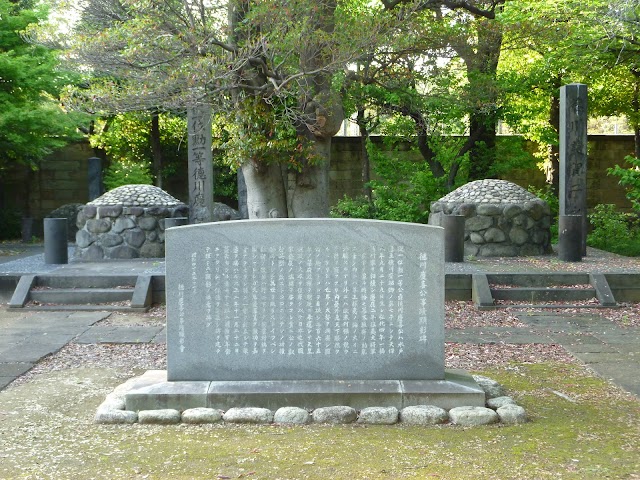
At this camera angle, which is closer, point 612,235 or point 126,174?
point 612,235

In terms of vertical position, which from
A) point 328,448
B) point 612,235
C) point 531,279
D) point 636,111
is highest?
point 636,111

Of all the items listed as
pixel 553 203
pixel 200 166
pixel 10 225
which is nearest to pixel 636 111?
pixel 553 203

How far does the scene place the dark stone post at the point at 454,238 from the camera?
36.3ft

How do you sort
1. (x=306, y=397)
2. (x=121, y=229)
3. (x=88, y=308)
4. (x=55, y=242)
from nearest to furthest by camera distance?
(x=306, y=397), (x=88, y=308), (x=55, y=242), (x=121, y=229)

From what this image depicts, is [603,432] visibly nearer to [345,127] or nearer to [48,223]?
[48,223]

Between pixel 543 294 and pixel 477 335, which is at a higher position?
pixel 543 294

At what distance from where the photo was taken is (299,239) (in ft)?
16.9

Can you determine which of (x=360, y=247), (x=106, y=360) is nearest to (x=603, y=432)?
(x=360, y=247)

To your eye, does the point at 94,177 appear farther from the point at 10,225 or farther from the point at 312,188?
the point at 312,188

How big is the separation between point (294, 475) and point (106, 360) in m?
3.30

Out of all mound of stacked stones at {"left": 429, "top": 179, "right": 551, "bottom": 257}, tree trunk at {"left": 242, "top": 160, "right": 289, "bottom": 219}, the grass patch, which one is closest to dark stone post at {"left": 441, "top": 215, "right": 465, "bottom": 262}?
mound of stacked stones at {"left": 429, "top": 179, "right": 551, "bottom": 257}

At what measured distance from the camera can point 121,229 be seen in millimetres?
12312

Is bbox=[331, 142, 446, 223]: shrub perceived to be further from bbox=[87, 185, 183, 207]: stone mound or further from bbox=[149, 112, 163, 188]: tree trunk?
bbox=[149, 112, 163, 188]: tree trunk

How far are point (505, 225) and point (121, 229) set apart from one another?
640cm
